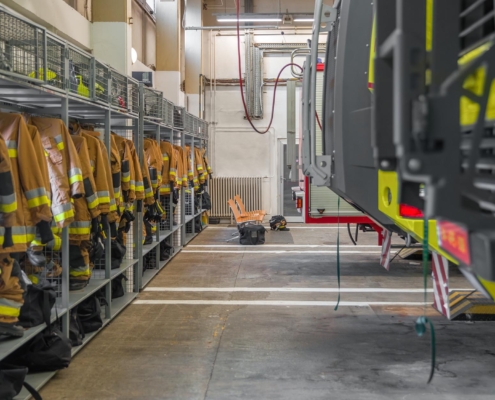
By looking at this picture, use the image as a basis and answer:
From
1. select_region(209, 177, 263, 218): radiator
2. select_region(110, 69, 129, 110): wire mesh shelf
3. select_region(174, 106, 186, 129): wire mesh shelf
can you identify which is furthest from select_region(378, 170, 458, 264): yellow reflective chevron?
select_region(209, 177, 263, 218): radiator

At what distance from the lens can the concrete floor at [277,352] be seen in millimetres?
4379

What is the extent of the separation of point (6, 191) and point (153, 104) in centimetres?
476

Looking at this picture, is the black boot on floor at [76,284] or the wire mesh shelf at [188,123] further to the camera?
the wire mesh shelf at [188,123]

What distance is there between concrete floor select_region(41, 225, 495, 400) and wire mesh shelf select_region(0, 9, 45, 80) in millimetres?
2226

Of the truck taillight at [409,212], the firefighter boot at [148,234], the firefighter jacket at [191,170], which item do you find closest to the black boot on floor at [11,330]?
the truck taillight at [409,212]

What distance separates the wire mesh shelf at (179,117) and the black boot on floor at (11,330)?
6.59m

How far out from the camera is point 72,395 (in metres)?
4.24

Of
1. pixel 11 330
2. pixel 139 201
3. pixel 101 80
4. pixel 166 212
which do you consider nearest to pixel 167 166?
pixel 166 212

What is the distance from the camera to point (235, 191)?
1612cm

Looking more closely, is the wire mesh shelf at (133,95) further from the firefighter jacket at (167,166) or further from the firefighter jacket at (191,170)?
the firefighter jacket at (191,170)

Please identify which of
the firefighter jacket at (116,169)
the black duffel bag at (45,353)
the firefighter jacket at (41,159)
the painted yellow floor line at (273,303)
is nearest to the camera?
the firefighter jacket at (41,159)

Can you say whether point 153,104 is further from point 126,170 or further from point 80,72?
point 80,72

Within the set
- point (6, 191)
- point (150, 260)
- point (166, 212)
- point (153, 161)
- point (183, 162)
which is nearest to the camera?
point (6, 191)

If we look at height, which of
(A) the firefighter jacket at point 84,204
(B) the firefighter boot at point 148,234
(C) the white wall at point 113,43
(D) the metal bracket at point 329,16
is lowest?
(B) the firefighter boot at point 148,234
